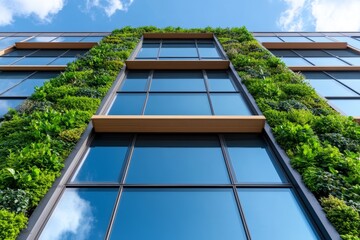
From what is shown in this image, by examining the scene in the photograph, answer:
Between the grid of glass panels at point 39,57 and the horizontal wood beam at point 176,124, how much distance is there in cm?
873

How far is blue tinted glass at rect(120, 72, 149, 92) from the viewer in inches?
442

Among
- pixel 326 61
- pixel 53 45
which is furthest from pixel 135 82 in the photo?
pixel 326 61

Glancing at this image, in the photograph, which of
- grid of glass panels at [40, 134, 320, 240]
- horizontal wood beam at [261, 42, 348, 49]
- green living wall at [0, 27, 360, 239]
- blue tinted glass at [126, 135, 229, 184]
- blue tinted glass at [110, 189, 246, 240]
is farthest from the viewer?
horizontal wood beam at [261, 42, 348, 49]

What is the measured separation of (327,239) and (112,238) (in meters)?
3.77

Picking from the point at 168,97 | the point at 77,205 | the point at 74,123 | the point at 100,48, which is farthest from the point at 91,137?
the point at 100,48

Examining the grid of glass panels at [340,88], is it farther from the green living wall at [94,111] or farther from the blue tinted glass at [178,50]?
the blue tinted glass at [178,50]

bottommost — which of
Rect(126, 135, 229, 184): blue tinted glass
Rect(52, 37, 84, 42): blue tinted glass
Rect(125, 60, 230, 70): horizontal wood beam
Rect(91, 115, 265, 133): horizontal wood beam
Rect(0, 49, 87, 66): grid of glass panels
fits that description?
Rect(126, 135, 229, 184): blue tinted glass

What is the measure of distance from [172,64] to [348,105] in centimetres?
677

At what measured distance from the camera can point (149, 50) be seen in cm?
1545

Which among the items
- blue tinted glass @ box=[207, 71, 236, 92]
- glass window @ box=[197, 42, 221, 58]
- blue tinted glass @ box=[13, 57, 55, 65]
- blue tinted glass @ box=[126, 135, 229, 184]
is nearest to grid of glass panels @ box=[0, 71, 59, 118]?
blue tinted glass @ box=[13, 57, 55, 65]

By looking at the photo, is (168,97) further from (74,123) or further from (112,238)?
(112,238)

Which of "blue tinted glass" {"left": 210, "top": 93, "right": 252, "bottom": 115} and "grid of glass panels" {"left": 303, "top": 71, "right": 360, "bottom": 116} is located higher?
"grid of glass panels" {"left": 303, "top": 71, "right": 360, "bottom": 116}

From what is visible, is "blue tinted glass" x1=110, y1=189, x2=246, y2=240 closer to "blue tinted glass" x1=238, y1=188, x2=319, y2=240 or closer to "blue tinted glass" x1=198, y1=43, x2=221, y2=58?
"blue tinted glass" x1=238, y1=188, x2=319, y2=240

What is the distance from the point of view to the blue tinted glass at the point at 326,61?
1547 centimetres
